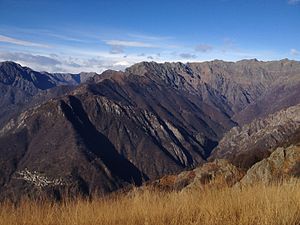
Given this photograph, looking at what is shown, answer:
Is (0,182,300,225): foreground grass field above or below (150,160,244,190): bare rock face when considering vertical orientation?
above

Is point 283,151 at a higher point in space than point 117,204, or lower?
lower

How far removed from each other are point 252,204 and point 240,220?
42.4 inches

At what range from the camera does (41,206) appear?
683 cm

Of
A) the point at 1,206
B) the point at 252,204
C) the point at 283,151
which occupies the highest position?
the point at 252,204

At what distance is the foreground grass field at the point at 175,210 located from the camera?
18.9 ft

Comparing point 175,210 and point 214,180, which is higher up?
point 175,210

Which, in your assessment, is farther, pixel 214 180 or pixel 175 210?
pixel 214 180

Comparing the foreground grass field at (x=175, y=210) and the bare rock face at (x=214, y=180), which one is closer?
the foreground grass field at (x=175, y=210)

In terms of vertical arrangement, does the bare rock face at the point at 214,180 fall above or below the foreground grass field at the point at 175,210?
below

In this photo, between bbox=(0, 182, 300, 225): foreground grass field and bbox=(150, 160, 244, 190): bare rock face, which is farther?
bbox=(150, 160, 244, 190): bare rock face

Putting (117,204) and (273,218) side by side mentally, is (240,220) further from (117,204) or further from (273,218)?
(117,204)

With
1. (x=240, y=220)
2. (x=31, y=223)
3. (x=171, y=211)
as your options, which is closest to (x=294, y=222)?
(x=240, y=220)

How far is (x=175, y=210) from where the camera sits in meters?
6.39

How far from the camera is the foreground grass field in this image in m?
5.77
